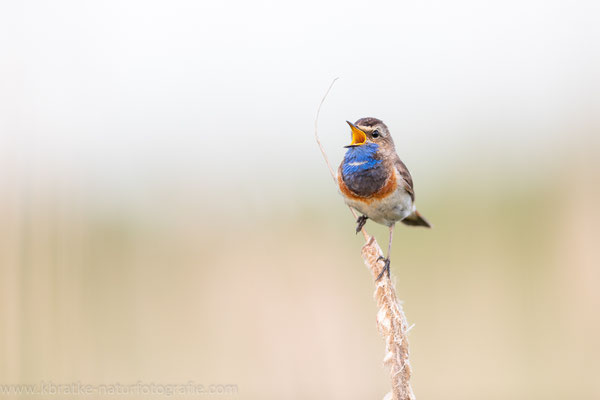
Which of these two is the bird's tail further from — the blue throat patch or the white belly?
the blue throat patch

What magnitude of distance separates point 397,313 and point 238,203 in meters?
3.55

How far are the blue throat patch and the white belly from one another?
18 cm

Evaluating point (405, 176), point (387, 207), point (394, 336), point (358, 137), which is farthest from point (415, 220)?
point (394, 336)

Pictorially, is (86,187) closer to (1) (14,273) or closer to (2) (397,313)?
(1) (14,273)

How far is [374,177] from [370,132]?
0.30 metres

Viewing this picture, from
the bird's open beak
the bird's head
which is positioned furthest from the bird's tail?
the bird's open beak

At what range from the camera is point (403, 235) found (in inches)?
312

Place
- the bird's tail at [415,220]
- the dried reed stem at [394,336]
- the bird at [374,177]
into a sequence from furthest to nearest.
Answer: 1. the bird's tail at [415,220]
2. the bird at [374,177]
3. the dried reed stem at [394,336]

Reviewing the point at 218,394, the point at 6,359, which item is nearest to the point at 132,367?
the point at 218,394

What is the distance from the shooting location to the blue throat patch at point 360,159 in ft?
14.0

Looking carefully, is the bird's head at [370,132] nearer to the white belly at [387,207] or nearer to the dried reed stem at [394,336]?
the white belly at [387,207]

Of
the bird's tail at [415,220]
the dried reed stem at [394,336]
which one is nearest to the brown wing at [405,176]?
the bird's tail at [415,220]

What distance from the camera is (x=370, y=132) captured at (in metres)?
4.34

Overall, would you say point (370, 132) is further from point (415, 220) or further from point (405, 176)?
point (415, 220)
